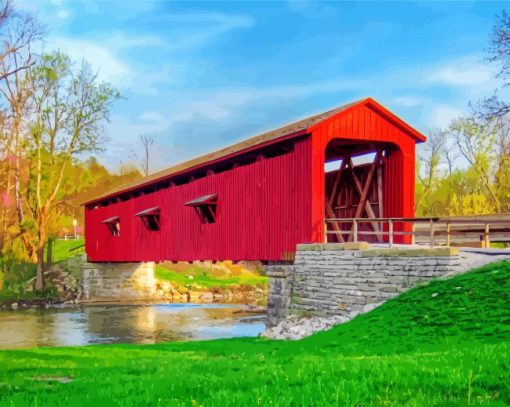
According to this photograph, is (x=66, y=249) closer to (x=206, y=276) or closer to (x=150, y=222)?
(x=206, y=276)

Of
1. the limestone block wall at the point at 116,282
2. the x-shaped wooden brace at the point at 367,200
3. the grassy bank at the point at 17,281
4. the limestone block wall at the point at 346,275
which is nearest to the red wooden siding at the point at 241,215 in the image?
the limestone block wall at the point at 346,275

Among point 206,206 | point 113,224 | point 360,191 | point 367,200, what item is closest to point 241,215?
point 206,206

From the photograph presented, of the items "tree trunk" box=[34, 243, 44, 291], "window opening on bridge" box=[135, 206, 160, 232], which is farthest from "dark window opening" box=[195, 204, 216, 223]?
"tree trunk" box=[34, 243, 44, 291]

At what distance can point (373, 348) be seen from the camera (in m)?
11.7

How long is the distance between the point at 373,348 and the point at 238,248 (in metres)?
11.6

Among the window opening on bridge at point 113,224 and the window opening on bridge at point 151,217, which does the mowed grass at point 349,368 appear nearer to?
the window opening on bridge at point 151,217

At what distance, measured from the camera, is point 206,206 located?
2516cm

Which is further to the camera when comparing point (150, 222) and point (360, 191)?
point (150, 222)

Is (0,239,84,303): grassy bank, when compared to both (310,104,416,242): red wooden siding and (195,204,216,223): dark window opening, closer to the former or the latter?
(195,204,216,223): dark window opening

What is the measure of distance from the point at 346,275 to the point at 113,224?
2341 centimetres

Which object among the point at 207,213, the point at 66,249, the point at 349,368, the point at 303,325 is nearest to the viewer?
the point at 349,368

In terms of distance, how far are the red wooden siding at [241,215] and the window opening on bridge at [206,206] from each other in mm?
298

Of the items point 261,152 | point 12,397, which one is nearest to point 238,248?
point 261,152

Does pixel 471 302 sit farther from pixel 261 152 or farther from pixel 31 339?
pixel 31 339
